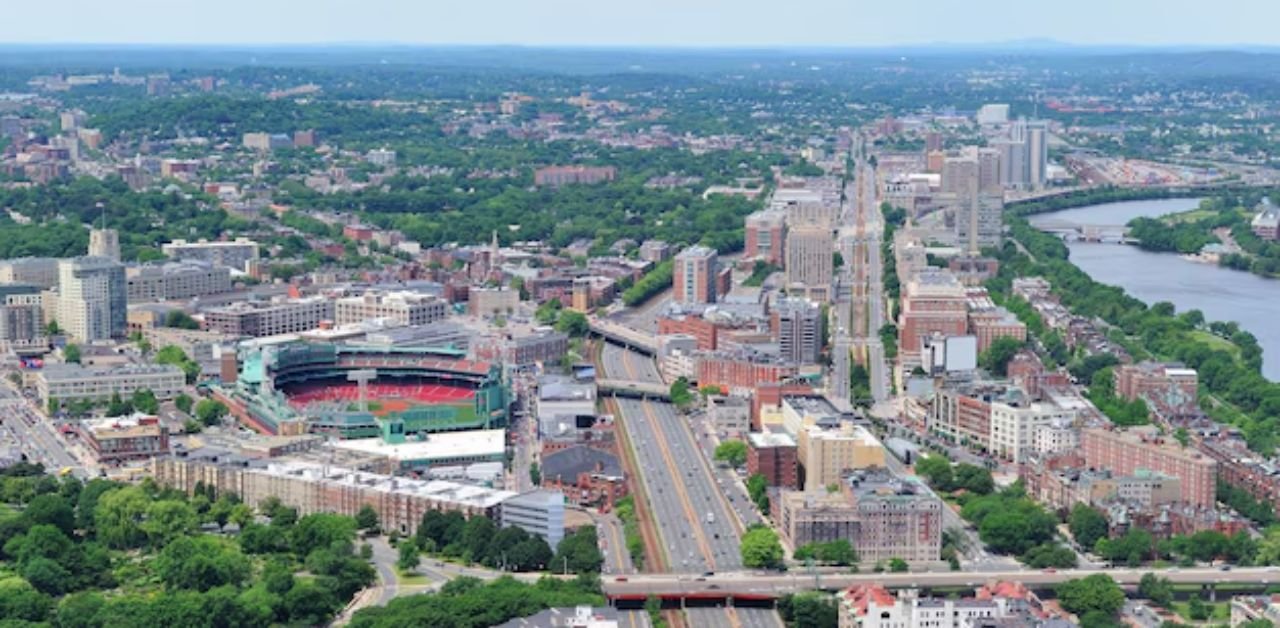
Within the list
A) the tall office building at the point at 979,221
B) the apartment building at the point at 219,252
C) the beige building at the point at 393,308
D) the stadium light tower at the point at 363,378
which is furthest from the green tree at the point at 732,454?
the tall office building at the point at 979,221

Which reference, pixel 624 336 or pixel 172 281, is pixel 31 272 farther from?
pixel 624 336

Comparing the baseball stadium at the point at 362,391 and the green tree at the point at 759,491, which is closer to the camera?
the green tree at the point at 759,491

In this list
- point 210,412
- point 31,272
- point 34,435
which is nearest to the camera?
point 34,435

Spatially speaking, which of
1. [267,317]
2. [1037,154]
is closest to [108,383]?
[267,317]

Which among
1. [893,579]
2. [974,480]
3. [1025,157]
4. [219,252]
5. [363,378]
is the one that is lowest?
[893,579]

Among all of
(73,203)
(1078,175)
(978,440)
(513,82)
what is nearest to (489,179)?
(73,203)

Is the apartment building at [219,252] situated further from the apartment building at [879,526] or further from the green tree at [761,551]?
the green tree at [761,551]
